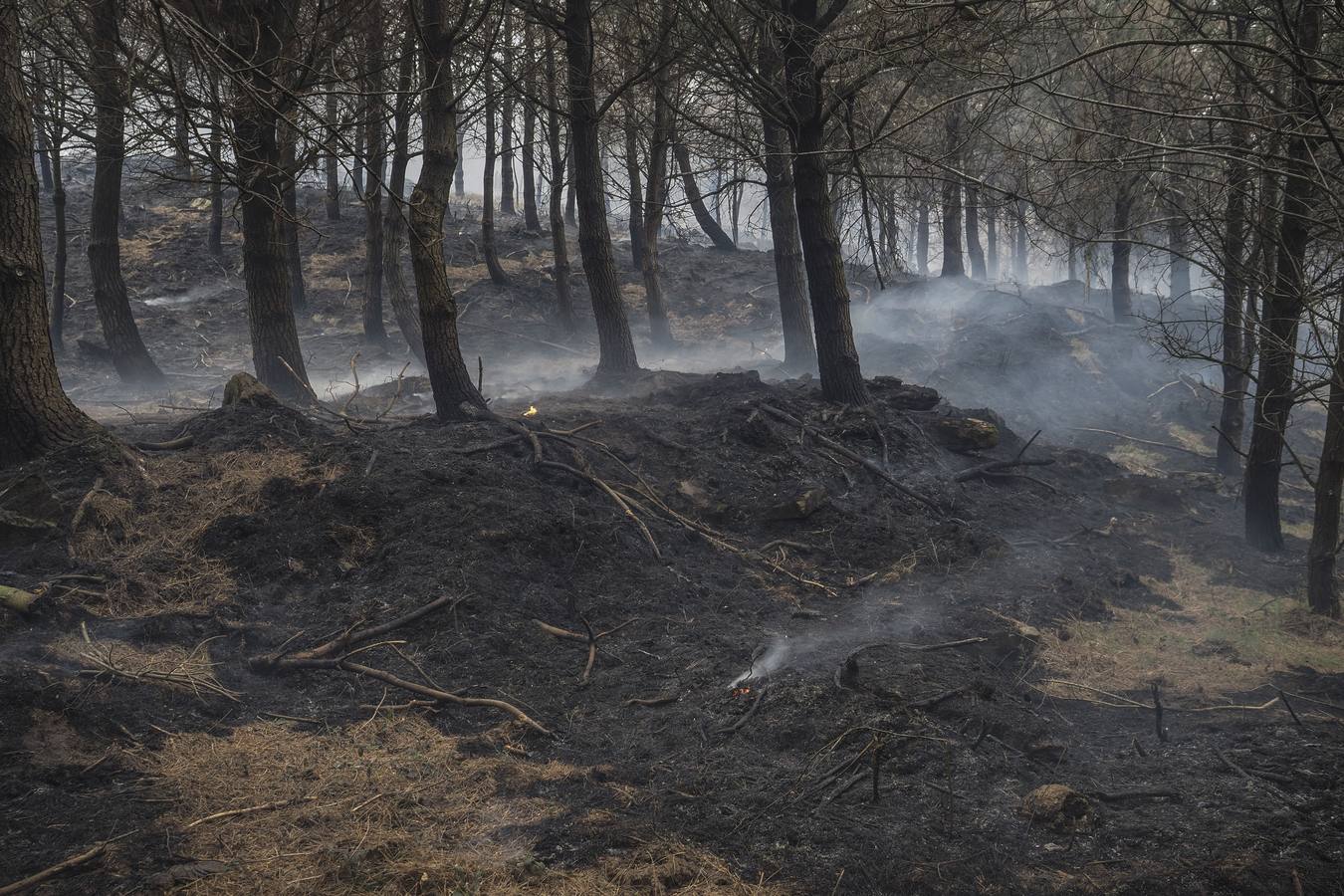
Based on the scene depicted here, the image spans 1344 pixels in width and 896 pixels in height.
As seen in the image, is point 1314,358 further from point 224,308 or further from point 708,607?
point 224,308

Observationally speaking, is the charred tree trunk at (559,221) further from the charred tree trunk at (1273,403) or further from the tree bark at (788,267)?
the charred tree trunk at (1273,403)

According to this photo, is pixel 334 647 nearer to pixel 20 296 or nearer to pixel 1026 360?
pixel 20 296

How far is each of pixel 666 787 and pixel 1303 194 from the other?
8102 mm

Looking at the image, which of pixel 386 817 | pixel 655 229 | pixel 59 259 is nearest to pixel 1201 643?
pixel 386 817

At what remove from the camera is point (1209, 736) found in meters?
5.20

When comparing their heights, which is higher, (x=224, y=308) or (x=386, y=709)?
(x=224, y=308)

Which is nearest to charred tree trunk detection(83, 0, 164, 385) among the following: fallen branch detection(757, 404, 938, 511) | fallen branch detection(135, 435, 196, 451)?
fallen branch detection(135, 435, 196, 451)

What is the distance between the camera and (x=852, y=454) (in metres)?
9.86

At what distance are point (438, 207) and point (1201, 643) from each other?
755cm

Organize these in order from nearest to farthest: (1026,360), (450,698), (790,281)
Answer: (450,698) → (790,281) → (1026,360)

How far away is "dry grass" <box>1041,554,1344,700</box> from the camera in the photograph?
6734mm

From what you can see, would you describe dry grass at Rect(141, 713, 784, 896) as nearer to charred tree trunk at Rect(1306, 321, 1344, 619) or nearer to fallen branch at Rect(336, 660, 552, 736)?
fallen branch at Rect(336, 660, 552, 736)

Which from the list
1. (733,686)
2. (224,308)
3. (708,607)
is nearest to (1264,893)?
(733,686)

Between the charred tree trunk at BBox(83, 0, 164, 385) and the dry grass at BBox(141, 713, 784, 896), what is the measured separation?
27.2 feet
